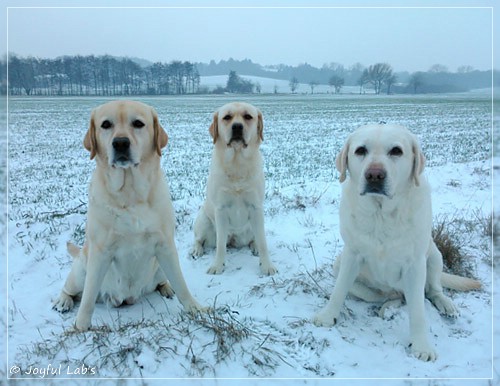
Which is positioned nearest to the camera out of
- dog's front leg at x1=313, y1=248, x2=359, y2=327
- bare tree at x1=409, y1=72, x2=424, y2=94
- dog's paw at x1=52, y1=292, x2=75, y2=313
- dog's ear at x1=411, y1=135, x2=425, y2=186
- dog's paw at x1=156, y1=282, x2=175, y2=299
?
dog's ear at x1=411, y1=135, x2=425, y2=186

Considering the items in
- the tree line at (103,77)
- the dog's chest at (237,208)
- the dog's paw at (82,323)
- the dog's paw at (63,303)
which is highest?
the tree line at (103,77)

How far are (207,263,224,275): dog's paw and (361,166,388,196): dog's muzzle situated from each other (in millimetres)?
2139

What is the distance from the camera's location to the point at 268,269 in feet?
13.9

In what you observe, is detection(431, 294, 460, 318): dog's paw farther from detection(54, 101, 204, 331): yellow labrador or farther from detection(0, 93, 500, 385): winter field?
detection(54, 101, 204, 331): yellow labrador

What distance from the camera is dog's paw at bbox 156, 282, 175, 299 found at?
12.5 ft

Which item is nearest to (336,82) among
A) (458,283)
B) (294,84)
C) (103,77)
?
(294,84)

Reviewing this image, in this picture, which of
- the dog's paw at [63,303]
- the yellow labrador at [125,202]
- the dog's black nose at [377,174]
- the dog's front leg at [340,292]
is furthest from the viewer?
the dog's paw at [63,303]

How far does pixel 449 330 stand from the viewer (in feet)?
10.3

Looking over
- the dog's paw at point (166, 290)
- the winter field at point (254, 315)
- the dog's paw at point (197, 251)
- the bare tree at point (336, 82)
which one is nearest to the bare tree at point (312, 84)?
the bare tree at point (336, 82)

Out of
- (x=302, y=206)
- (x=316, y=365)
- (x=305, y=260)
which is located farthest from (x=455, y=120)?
(x=316, y=365)

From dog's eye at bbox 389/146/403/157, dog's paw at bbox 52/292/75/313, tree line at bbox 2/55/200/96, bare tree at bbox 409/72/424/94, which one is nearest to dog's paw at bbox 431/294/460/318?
dog's eye at bbox 389/146/403/157

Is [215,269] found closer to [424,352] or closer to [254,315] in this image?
[254,315]

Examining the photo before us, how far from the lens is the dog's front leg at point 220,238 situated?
4.30 meters

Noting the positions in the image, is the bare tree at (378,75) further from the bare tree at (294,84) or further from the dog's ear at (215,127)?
the dog's ear at (215,127)
